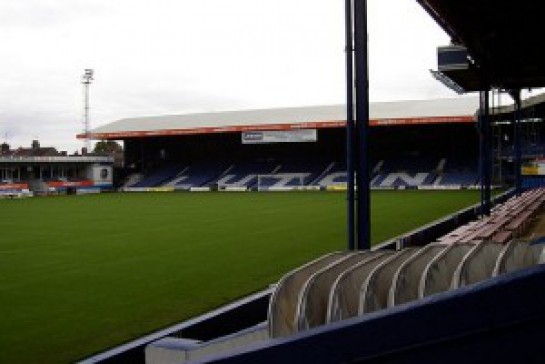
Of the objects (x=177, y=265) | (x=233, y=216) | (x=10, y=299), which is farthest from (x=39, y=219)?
(x=10, y=299)

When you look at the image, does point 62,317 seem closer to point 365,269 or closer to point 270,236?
point 365,269

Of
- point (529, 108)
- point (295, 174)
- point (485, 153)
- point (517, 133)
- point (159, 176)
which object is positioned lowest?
point (159, 176)

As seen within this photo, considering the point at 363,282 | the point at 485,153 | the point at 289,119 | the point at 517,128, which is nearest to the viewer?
the point at 363,282

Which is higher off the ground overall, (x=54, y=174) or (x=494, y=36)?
(x=494, y=36)

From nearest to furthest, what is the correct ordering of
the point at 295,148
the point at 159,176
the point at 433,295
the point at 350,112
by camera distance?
the point at 433,295 → the point at 350,112 → the point at 295,148 → the point at 159,176

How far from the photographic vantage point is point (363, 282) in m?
3.80

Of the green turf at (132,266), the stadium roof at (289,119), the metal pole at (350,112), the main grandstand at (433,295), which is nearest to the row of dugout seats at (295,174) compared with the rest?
the stadium roof at (289,119)

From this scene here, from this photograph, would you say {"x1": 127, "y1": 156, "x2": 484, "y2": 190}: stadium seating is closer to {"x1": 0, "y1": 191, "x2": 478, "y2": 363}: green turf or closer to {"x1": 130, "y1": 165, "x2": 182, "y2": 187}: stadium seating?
{"x1": 130, "y1": 165, "x2": 182, "y2": 187}: stadium seating

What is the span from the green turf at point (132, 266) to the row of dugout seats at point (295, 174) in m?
22.3

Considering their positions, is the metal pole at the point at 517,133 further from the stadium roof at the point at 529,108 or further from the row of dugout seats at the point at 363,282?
the row of dugout seats at the point at 363,282

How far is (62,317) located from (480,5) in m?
7.79

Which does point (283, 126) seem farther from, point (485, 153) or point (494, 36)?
point (494, 36)

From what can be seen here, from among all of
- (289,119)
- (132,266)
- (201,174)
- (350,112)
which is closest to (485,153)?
(132,266)

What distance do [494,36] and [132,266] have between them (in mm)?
8288
